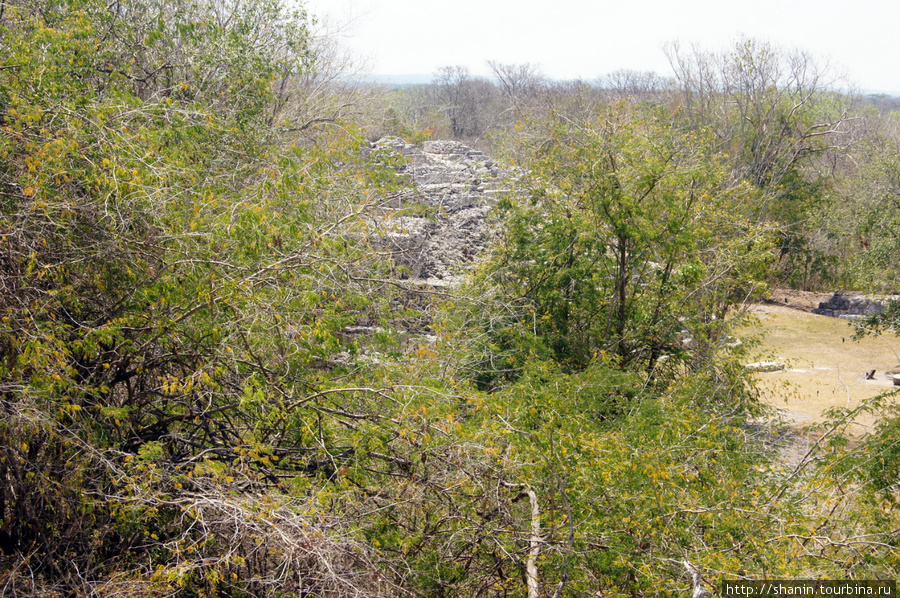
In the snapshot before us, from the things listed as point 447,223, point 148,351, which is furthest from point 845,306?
point 148,351

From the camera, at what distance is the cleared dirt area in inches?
502

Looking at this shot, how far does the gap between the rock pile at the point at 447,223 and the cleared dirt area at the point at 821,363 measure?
217 inches

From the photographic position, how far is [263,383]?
4.00m

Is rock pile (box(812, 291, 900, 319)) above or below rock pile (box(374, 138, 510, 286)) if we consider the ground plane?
below

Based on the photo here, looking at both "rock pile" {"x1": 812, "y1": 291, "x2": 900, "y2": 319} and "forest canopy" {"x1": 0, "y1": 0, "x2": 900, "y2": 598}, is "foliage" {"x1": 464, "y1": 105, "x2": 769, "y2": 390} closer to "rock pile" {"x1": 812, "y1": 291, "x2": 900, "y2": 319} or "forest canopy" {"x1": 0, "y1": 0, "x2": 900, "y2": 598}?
"forest canopy" {"x1": 0, "y1": 0, "x2": 900, "y2": 598}

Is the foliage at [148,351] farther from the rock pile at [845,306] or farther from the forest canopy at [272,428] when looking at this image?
the rock pile at [845,306]

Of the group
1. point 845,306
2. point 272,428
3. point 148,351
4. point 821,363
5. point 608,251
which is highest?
point 608,251

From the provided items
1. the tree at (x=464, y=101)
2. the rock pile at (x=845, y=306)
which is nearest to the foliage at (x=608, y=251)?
the rock pile at (x=845, y=306)

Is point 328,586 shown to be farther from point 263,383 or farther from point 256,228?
point 256,228

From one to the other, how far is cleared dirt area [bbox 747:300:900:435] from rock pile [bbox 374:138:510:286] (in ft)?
18.0

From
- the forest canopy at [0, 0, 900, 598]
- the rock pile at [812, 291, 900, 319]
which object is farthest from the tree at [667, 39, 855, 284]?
the forest canopy at [0, 0, 900, 598]

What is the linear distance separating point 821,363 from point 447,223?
10505 millimetres

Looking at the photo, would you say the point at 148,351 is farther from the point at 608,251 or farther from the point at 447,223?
the point at 447,223

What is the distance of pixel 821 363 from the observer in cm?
1614
